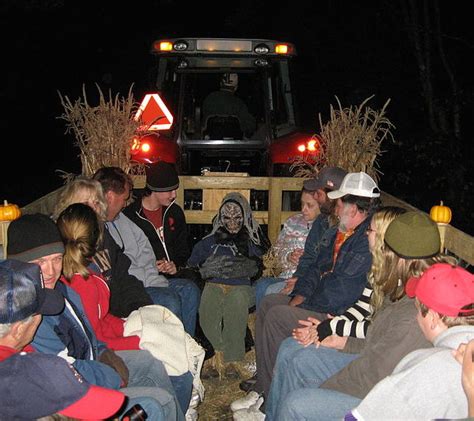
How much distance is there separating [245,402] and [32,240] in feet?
6.36

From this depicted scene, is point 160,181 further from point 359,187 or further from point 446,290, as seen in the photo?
point 446,290

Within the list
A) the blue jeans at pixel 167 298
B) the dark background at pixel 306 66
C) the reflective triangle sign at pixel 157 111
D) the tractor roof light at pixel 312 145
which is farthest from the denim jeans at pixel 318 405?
the dark background at pixel 306 66

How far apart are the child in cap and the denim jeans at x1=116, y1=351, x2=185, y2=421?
1016 mm

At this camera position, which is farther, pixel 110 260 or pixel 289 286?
pixel 289 286

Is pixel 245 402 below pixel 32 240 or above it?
below

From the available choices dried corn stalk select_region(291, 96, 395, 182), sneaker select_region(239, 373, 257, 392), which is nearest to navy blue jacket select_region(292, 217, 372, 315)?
sneaker select_region(239, 373, 257, 392)

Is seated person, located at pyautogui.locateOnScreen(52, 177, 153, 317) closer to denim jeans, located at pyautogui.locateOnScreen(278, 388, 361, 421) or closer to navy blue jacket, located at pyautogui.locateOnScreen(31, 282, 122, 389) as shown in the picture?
navy blue jacket, located at pyautogui.locateOnScreen(31, 282, 122, 389)

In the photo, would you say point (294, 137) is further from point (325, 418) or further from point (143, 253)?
point (325, 418)

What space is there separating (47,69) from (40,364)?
663 inches

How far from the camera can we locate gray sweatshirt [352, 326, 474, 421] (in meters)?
1.94

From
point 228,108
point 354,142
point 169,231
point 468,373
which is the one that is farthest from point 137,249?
point 228,108

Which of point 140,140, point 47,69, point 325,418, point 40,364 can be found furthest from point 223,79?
point 47,69

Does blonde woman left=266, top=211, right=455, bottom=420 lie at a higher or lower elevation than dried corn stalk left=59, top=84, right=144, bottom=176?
lower

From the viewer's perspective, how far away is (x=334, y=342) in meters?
3.25
